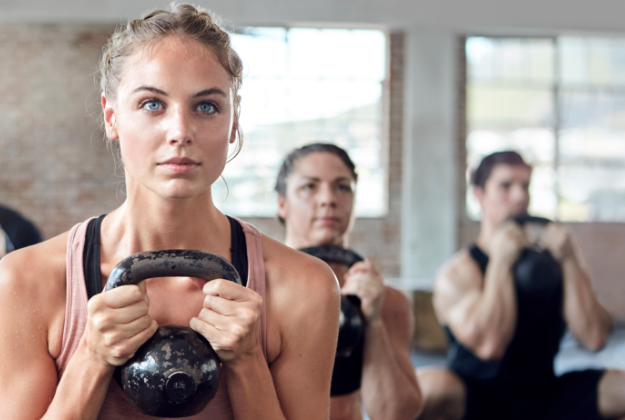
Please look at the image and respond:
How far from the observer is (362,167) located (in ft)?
24.7

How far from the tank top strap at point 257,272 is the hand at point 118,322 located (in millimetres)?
243

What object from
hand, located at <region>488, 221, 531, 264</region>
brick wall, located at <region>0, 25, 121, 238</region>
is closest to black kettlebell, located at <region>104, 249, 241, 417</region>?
hand, located at <region>488, 221, 531, 264</region>

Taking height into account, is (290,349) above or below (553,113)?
below

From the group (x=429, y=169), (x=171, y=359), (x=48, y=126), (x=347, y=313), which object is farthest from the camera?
(x=48, y=126)

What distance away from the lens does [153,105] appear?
3.51 feet

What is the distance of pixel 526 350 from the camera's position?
2889mm

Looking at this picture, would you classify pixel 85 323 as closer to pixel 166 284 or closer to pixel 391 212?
pixel 166 284

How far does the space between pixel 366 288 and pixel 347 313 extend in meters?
0.19

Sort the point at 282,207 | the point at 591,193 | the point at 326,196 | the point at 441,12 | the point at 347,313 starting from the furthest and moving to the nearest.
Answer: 1. the point at 591,193
2. the point at 441,12
3. the point at 282,207
4. the point at 326,196
5. the point at 347,313

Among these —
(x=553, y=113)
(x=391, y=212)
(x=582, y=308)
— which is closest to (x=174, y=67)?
(x=582, y=308)

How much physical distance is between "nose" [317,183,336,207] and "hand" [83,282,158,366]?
113 cm

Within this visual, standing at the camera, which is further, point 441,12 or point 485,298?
point 441,12

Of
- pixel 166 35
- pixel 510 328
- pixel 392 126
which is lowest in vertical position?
pixel 510 328

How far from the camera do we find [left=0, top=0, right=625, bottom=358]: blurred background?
6715mm
